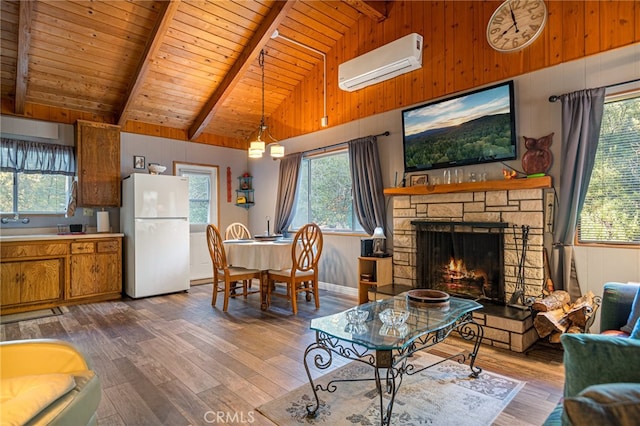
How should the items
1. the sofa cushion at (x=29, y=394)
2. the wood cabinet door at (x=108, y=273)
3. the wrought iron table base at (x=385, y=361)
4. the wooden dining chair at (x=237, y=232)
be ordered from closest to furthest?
the sofa cushion at (x=29, y=394) < the wrought iron table base at (x=385, y=361) < the wood cabinet door at (x=108, y=273) < the wooden dining chair at (x=237, y=232)

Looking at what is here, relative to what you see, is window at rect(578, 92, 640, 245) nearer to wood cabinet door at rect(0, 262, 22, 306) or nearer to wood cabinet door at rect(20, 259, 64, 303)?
wood cabinet door at rect(20, 259, 64, 303)

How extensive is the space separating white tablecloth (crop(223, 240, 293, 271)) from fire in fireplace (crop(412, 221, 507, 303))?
157 cm

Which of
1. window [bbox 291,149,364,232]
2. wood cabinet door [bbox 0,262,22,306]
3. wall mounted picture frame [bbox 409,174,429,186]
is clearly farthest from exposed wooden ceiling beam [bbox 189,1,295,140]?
wood cabinet door [bbox 0,262,22,306]

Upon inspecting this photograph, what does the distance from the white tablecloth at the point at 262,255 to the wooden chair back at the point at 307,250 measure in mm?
137

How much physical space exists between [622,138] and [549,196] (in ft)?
2.28

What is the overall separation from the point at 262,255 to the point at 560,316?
9.60ft

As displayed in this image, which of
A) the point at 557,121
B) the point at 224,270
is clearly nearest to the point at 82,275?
the point at 224,270

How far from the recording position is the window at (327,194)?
203 inches

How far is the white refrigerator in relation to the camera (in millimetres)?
4789

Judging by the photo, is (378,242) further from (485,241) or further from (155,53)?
(155,53)

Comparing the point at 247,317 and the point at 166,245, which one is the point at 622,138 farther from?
the point at 166,245

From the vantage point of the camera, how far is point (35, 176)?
15.6 ft

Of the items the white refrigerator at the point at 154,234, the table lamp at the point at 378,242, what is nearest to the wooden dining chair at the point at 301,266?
the table lamp at the point at 378,242

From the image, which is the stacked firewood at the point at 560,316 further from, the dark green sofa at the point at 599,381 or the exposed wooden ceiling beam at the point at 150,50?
the exposed wooden ceiling beam at the point at 150,50
